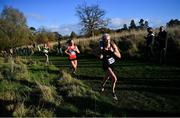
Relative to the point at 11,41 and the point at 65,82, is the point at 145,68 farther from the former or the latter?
the point at 11,41

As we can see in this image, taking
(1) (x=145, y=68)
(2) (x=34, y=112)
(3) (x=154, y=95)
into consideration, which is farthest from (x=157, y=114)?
(1) (x=145, y=68)

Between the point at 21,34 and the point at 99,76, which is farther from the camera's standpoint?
the point at 21,34

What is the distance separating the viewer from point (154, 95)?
10711 mm

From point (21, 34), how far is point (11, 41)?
3.82 metres

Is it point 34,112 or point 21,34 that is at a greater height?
point 21,34

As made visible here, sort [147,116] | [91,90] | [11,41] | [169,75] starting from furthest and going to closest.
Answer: [11,41], [169,75], [91,90], [147,116]

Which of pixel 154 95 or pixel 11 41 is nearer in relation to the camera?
pixel 154 95

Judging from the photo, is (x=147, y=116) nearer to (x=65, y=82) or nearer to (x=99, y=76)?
(x=65, y=82)

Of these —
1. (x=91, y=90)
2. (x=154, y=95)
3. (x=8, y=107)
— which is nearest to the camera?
(x=8, y=107)

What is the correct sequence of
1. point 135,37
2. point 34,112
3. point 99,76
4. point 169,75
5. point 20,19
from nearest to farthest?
point 34,112 < point 169,75 < point 99,76 < point 135,37 < point 20,19

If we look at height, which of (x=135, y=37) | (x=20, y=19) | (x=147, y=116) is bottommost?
(x=147, y=116)

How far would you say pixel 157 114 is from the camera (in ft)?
28.9

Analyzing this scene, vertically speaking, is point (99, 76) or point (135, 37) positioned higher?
point (135, 37)

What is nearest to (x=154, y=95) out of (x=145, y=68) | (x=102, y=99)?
(x=102, y=99)
